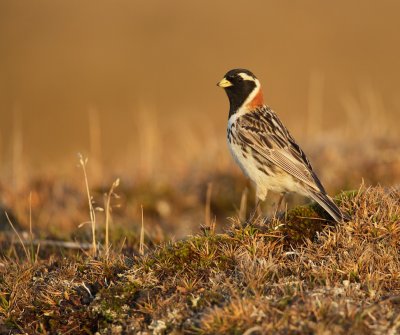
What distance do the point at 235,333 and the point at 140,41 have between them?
25482mm

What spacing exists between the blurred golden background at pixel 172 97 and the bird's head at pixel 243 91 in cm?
236

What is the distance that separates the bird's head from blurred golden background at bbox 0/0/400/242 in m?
2.36

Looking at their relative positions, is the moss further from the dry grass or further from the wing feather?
the wing feather

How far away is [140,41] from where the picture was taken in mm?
29422

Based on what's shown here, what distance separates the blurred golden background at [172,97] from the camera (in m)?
10.8

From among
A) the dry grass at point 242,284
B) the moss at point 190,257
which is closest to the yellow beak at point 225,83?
the dry grass at point 242,284

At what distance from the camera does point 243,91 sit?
824 centimetres

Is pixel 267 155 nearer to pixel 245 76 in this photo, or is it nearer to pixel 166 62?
pixel 245 76

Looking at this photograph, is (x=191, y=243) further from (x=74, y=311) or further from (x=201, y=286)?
(x=74, y=311)

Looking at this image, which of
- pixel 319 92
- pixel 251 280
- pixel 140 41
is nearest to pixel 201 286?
pixel 251 280

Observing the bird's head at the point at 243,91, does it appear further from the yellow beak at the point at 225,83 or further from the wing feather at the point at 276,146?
the wing feather at the point at 276,146

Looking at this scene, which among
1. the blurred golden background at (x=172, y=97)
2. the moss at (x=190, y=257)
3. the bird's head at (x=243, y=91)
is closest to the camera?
the moss at (x=190, y=257)

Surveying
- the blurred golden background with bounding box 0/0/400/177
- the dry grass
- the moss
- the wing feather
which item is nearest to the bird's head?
the wing feather

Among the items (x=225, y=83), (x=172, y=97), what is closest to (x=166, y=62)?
(x=172, y=97)
